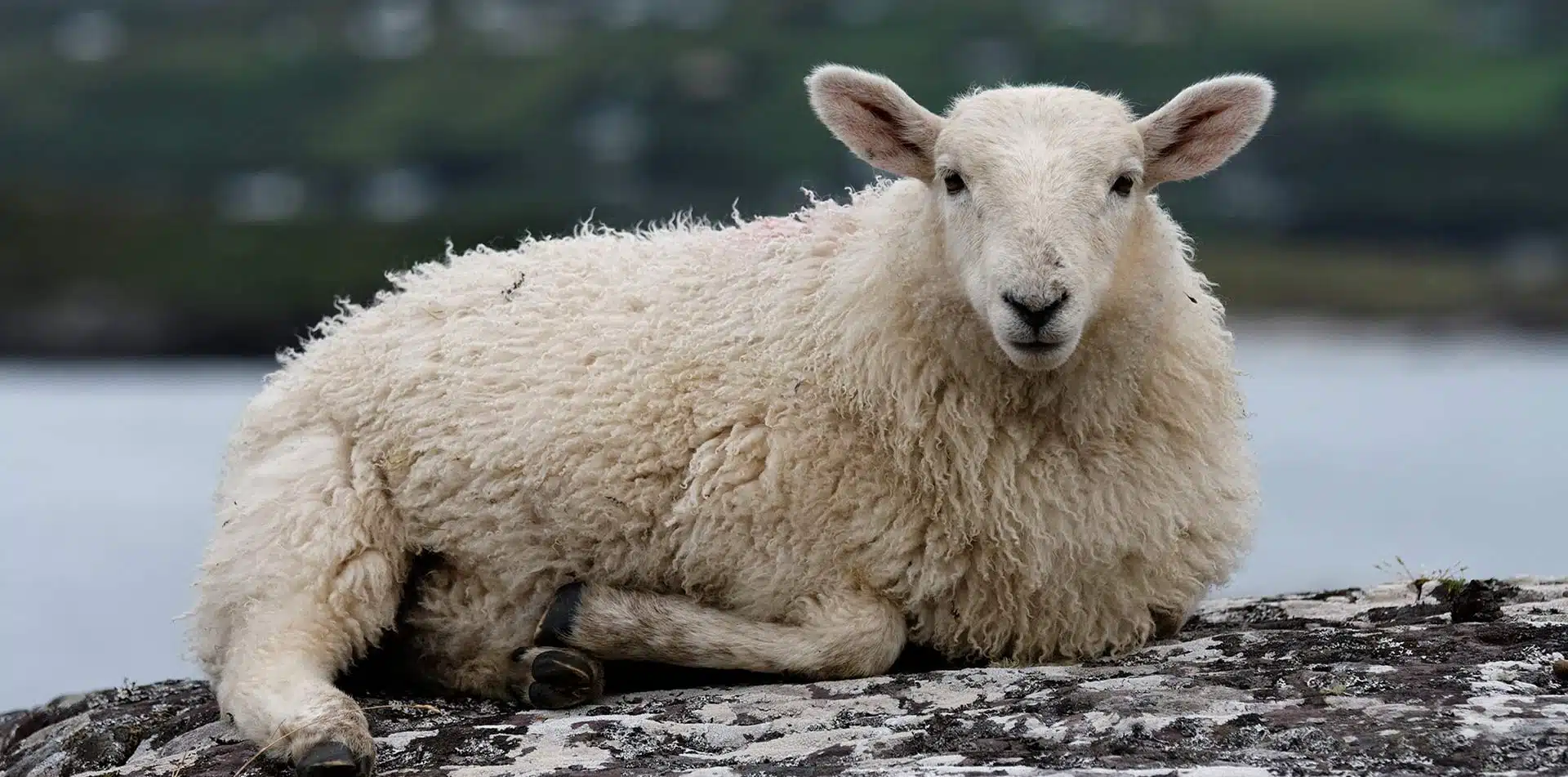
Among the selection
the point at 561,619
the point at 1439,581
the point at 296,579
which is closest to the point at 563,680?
the point at 561,619

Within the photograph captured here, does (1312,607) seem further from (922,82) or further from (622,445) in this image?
(922,82)

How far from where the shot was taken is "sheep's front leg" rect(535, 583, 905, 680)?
6676mm

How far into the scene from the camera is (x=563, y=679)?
6773mm

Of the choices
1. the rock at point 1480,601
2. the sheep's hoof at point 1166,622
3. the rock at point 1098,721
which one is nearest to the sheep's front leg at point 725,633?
the rock at point 1098,721

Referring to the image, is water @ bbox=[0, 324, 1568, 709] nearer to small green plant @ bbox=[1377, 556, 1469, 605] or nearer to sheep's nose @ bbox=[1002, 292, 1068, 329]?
small green plant @ bbox=[1377, 556, 1469, 605]

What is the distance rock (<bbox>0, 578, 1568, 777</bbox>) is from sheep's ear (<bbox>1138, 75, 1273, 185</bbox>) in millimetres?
1751

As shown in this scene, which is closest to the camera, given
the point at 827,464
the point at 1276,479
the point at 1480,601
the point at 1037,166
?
the point at 1037,166

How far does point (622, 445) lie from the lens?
7148 millimetres

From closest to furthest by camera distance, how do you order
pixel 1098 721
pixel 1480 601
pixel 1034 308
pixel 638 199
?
pixel 1098 721 < pixel 1034 308 < pixel 1480 601 < pixel 638 199

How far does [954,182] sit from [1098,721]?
2.07 metres

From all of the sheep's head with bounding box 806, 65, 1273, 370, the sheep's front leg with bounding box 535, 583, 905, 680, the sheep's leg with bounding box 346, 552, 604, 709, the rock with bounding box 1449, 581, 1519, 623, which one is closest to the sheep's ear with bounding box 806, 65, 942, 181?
the sheep's head with bounding box 806, 65, 1273, 370

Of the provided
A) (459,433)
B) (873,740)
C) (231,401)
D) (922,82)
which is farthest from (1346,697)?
(922,82)

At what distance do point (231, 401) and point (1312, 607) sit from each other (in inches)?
1504

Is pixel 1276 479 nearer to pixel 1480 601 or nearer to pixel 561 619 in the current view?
pixel 1480 601
